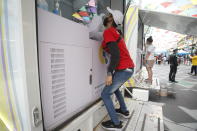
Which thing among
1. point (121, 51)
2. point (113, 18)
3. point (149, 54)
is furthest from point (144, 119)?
point (149, 54)

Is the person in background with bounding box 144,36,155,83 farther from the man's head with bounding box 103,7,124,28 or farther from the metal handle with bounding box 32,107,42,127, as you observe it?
the metal handle with bounding box 32,107,42,127

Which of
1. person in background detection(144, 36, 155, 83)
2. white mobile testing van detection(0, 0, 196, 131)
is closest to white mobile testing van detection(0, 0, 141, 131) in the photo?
white mobile testing van detection(0, 0, 196, 131)

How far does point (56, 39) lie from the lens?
39.9 inches

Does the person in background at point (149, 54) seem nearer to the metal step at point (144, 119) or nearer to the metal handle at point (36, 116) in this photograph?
the metal step at point (144, 119)

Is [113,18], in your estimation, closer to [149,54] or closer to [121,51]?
[121,51]

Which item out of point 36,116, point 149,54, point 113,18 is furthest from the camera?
point 149,54

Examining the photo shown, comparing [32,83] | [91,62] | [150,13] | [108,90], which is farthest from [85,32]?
[150,13]

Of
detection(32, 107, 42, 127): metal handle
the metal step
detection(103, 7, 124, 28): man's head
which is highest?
detection(103, 7, 124, 28): man's head

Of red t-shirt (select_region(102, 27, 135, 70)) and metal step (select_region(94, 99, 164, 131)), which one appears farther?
metal step (select_region(94, 99, 164, 131))

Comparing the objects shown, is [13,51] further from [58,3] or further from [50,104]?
[58,3]

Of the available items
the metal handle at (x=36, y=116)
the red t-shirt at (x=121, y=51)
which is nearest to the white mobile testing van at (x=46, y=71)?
the metal handle at (x=36, y=116)

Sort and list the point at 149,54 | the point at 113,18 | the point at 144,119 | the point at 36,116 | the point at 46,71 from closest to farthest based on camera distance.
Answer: the point at 36,116
the point at 46,71
the point at 113,18
the point at 144,119
the point at 149,54

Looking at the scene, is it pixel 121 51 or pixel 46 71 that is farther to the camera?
pixel 121 51

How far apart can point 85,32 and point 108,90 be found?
2.39 feet
